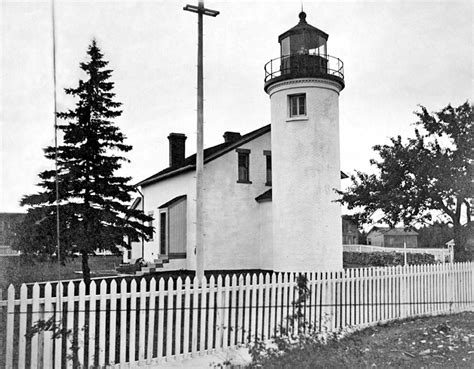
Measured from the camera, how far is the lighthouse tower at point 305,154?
632 inches

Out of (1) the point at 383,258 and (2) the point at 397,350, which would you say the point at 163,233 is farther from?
(2) the point at 397,350

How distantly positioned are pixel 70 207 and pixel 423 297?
737cm

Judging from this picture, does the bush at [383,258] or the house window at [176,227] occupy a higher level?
the house window at [176,227]

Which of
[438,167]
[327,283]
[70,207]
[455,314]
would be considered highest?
[438,167]

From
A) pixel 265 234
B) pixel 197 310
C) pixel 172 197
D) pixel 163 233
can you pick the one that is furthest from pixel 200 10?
pixel 163 233

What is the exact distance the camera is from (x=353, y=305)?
29.5 feet

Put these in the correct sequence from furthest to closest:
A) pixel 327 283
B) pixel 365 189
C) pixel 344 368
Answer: pixel 365 189 → pixel 327 283 → pixel 344 368

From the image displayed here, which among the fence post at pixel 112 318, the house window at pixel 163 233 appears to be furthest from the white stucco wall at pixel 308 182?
the fence post at pixel 112 318

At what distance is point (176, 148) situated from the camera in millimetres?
23328

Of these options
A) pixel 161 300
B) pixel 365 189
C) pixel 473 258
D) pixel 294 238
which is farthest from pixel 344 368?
pixel 294 238

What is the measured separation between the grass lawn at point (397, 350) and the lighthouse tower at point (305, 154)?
280 inches

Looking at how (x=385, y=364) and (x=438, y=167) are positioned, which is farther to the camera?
(x=438, y=167)

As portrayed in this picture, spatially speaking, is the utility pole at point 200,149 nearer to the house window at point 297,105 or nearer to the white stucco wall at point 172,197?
the house window at point 297,105

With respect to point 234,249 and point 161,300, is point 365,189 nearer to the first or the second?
point 161,300
